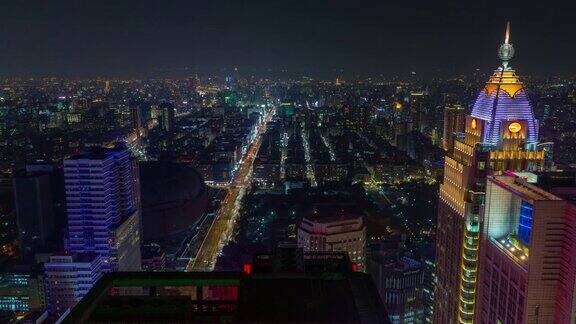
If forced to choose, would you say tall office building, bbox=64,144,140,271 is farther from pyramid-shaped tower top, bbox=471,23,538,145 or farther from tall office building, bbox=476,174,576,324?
tall office building, bbox=476,174,576,324

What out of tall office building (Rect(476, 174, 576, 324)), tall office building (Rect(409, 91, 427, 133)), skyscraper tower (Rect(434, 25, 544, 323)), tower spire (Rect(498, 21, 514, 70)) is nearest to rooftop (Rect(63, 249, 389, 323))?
tall office building (Rect(476, 174, 576, 324))

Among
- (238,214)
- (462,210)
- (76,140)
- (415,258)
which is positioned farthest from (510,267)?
(76,140)

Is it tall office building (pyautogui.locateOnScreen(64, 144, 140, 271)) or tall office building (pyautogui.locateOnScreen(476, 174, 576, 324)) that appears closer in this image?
tall office building (pyautogui.locateOnScreen(476, 174, 576, 324))

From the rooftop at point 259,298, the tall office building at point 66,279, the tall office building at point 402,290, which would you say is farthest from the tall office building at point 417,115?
the rooftop at point 259,298

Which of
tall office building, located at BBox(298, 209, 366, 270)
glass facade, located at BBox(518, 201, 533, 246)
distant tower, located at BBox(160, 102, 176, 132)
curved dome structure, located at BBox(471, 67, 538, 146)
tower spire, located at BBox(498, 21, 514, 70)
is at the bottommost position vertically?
tall office building, located at BBox(298, 209, 366, 270)

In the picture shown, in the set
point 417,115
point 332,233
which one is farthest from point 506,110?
point 417,115

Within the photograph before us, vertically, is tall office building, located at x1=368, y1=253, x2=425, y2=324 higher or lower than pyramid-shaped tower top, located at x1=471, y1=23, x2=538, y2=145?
lower

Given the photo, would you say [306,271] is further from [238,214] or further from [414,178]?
[414,178]
